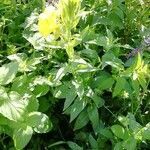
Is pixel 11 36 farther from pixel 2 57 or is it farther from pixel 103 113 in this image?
pixel 103 113

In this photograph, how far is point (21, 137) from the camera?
5.05 feet

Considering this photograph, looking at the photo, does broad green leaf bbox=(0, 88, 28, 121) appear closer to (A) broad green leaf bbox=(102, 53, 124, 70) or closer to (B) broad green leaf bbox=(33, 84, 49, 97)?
(B) broad green leaf bbox=(33, 84, 49, 97)

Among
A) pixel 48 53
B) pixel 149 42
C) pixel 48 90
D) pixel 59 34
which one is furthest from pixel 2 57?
pixel 149 42

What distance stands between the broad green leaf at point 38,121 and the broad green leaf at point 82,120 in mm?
161

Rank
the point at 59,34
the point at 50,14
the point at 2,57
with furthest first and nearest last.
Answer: the point at 2,57
the point at 59,34
the point at 50,14

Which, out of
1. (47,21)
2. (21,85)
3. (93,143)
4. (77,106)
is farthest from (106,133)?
(47,21)

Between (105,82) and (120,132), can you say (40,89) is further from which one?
(120,132)

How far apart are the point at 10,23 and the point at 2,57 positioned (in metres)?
0.20

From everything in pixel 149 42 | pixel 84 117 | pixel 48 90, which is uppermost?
pixel 149 42

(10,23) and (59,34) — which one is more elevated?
(59,34)

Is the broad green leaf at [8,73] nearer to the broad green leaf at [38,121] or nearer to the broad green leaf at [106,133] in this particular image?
the broad green leaf at [38,121]

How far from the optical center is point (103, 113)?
6.42 ft

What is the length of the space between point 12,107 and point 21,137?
150mm

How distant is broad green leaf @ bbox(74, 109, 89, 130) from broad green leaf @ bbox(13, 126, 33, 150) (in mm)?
281
